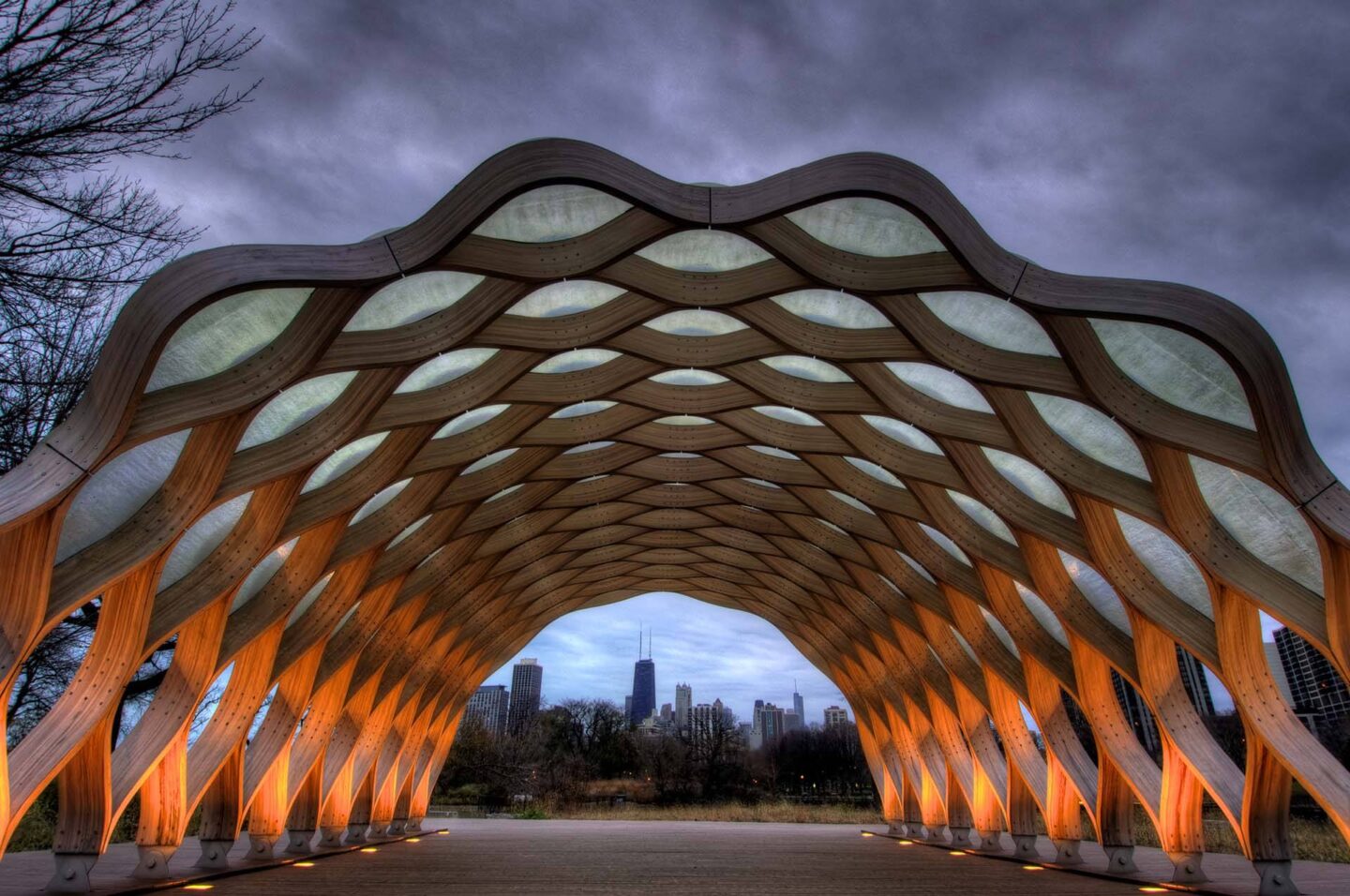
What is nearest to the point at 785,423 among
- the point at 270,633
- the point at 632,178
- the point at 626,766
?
the point at 632,178

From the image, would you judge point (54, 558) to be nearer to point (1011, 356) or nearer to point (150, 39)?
point (150, 39)

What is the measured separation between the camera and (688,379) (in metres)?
23.7

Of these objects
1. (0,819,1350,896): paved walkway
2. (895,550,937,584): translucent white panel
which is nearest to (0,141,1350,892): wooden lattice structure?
(895,550,937,584): translucent white panel

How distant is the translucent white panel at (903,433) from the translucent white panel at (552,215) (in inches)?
418

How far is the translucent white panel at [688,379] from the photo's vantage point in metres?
23.2

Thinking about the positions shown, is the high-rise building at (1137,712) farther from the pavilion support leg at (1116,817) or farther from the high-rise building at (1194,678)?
the pavilion support leg at (1116,817)

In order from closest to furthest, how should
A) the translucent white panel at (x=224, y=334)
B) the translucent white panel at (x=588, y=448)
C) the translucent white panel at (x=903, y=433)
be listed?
1. the translucent white panel at (x=224, y=334)
2. the translucent white panel at (x=903, y=433)
3. the translucent white panel at (x=588, y=448)

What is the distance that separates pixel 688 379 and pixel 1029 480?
9226 mm

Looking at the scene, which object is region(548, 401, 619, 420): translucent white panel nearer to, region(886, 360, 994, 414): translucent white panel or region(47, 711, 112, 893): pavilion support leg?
→ region(886, 360, 994, 414): translucent white panel

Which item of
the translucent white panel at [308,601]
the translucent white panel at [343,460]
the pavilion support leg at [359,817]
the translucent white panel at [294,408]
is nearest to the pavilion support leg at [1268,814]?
the translucent white panel at [294,408]

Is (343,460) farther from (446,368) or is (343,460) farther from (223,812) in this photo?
(223,812)

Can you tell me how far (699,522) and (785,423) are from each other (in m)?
11.9

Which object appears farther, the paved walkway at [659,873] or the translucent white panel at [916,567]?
the translucent white panel at [916,567]

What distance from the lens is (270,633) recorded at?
2266cm
